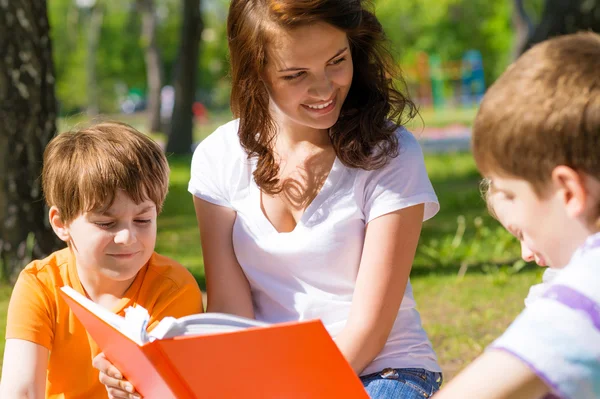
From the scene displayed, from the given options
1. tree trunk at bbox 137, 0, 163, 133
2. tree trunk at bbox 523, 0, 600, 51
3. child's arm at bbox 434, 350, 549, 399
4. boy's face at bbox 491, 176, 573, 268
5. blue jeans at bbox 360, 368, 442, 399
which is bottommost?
tree trunk at bbox 137, 0, 163, 133

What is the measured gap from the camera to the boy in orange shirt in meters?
2.53

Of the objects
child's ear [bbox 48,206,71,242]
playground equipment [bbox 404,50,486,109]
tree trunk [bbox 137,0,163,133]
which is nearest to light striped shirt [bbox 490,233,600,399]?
child's ear [bbox 48,206,71,242]

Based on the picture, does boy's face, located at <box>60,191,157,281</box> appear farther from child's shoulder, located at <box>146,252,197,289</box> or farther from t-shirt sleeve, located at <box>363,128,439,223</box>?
t-shirt sleeve, located at <box>363,128,439,223</box>

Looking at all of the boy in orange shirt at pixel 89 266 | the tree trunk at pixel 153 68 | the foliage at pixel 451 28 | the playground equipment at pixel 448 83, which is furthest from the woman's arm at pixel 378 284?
the foliage at pixel 451 28

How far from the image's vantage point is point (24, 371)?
8.20 ft

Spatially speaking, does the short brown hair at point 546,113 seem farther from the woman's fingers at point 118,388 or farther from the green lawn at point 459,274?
the green lawn at point 459,274

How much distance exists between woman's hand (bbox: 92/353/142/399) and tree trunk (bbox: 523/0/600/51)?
625 cm

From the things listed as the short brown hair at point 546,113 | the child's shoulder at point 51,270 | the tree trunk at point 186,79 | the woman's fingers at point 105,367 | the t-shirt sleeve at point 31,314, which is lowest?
the tree trunk at point 186,79

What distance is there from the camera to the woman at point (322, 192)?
2.56m

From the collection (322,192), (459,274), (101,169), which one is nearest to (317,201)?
(322,192)

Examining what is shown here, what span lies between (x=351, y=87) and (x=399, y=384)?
0.90 metres

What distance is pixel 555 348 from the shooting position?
56.7 inches

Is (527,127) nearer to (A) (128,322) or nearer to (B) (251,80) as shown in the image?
(A) (128,322)

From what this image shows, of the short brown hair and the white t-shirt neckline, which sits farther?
the white t-shirt neckline
